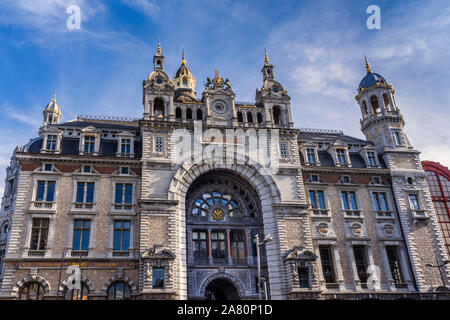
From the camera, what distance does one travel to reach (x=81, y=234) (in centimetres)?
3603

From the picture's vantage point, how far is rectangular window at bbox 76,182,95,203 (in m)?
37.5

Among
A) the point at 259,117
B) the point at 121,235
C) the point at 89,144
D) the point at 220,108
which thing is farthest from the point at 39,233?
the point at 259,117

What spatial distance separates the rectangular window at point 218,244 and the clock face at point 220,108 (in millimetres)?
13790

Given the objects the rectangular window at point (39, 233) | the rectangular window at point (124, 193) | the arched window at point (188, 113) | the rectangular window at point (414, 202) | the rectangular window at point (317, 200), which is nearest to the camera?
the rectangular window at point (39, 233)

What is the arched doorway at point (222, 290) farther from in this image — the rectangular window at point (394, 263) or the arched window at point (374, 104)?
the arched window at point (374, 104)

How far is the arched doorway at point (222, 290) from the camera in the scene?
39.6 m

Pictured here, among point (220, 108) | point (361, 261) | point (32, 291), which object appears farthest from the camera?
point (220, 108)

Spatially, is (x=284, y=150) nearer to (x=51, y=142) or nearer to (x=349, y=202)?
(x=349, y=202)

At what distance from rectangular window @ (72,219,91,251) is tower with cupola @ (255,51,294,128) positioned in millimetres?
22555

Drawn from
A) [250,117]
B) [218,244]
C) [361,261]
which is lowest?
[361,261]

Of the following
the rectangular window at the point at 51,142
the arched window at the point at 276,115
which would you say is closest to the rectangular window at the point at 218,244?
the arched window at the point at 276,115

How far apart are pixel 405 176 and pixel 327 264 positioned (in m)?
15.4
